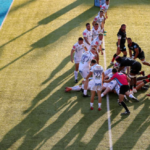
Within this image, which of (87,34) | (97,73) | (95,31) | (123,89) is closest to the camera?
(97,73)

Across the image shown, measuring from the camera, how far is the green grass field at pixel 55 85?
8.59m

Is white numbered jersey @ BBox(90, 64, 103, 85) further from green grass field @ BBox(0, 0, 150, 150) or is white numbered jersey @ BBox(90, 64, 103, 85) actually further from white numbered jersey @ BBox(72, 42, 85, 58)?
white numbered jersey @ BBox(72, 42, 85, 58)

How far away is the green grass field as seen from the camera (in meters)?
8.59

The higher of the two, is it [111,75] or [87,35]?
[87,35]

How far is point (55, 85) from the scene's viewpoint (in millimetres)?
11102

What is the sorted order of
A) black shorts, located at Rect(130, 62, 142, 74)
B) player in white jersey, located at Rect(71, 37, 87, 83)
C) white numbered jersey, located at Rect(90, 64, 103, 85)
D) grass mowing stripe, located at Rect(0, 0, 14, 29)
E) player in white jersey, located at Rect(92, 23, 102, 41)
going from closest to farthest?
white numbered jersey, located at Rect(90, 64, 103, 85), black shorts, located at Rect(130, 62, 142, 74), player in white jersey, located at Rect(71, 37, 87, 83), player in white jersey, located at Rect(92, 23, 102, 41), grass mowing stripe, located at Rect(0, 0, 14, 29)

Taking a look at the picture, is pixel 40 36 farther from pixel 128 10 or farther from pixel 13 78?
pixel 128 10

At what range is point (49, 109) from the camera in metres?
9.82

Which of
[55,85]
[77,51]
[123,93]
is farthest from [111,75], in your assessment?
[55,85]

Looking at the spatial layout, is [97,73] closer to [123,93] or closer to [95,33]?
[123,93]

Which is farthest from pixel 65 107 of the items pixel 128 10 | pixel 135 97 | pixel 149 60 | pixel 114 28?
pixel 128 10

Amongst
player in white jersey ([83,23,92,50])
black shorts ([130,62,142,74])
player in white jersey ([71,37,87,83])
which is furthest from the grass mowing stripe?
black shorts ([130,62,142,74])

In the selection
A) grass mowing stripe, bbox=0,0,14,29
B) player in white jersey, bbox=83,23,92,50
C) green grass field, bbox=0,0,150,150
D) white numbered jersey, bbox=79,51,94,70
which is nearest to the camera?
green grass field, bbox=0,0,150,150

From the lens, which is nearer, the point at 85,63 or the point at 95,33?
the point at 85,63
